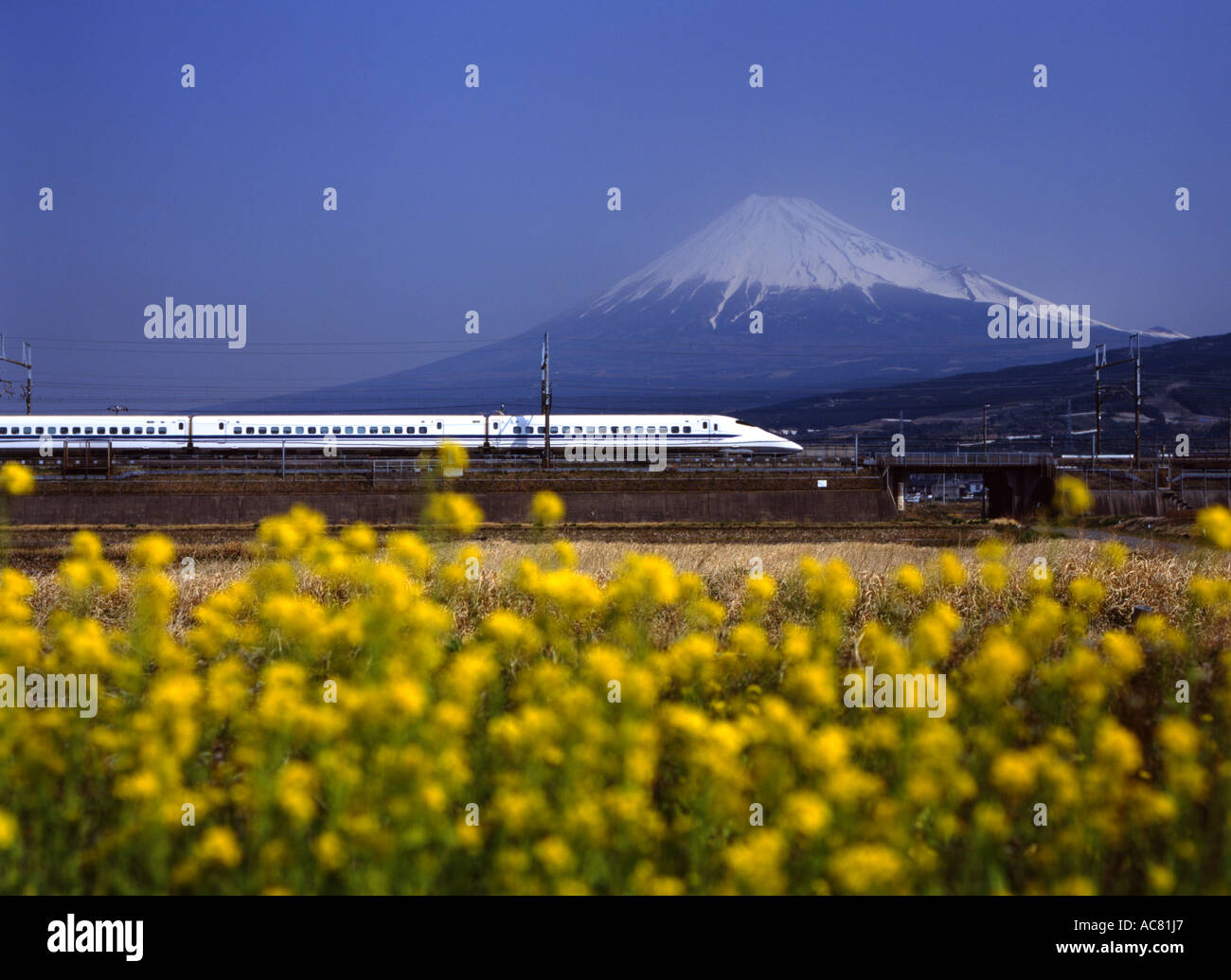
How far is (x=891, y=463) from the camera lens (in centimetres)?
4209

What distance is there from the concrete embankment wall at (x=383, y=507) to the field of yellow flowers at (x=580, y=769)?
1007 inches

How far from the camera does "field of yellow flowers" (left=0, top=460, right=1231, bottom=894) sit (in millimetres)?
3463

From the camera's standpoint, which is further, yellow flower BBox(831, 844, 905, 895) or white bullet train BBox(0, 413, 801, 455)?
white bullet train BBox(0, 413, 801, 455)

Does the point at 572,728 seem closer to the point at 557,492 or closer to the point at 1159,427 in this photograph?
the point at 557,492

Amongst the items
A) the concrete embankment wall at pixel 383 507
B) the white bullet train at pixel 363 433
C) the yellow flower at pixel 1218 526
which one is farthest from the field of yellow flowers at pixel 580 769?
the white bullet train at pixel 363 433

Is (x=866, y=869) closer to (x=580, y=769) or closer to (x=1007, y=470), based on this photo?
(x=580, y=769)

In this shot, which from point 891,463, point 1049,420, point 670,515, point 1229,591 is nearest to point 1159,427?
point 1049,420

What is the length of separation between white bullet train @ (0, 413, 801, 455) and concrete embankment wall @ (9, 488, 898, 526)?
16.3 metres

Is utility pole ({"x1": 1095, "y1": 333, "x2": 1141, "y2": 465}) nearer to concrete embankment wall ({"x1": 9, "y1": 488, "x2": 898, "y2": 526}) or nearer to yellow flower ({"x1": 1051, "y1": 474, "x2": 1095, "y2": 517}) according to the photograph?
concrete embankment wall ({"x1": 9, "y1": 488, "x2": 898, "y2": 526})

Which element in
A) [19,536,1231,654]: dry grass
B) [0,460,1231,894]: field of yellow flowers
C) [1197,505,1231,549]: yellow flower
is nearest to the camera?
[0,460,1231,894]: field of yellow flowers

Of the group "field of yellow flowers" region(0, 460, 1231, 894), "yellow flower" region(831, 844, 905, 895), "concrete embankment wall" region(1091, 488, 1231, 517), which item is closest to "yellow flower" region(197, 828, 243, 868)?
"field of yellow flowers" region(0, 460, 1231, 894)

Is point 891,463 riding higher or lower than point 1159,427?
lower
